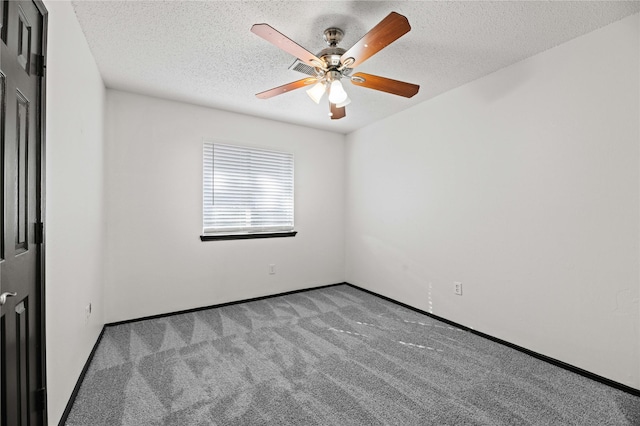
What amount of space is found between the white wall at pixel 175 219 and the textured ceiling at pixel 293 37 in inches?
17.0

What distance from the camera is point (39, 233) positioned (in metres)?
1.41

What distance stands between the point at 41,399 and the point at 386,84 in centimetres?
270

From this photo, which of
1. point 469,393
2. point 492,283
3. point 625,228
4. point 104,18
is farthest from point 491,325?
point 104,18

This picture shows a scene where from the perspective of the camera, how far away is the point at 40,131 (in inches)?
55.5

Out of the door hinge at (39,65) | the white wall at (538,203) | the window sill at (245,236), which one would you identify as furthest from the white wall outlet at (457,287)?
the door hinge at (39,65)

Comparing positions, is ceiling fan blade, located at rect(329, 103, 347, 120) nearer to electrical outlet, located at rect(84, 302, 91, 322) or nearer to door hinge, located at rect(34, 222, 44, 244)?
door hinge, located at rect(34, 222, 44, 244)

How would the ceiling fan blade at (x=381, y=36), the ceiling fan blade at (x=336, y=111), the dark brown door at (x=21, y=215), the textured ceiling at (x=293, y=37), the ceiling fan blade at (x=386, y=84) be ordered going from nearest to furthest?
the dark brown door at (x=21, y=215)
the ceiling fan blade at (x=381, y=36)
the textured ceiling at (x=293, y=37)
the ceiling fan blade at (x=386, y=84)
the ceiling fan blade at (x=336, y=111)

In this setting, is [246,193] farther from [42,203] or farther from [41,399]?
[41,399]

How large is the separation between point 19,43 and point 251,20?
1.24 meters

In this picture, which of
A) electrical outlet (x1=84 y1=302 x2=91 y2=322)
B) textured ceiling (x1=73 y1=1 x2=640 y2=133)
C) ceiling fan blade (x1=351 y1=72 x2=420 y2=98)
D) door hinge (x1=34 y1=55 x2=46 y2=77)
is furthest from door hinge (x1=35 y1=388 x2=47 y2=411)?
ceiling fan blade (x1=351 y1=72 x2=420 y2=98)

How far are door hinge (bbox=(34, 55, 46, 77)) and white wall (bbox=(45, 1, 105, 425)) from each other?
0.11 metres

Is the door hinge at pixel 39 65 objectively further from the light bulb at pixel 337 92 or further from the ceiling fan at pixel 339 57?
the light bulb at pixel 337 92

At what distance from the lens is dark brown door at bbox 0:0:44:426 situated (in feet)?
3.63

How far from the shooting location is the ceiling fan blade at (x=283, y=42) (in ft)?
5.24
